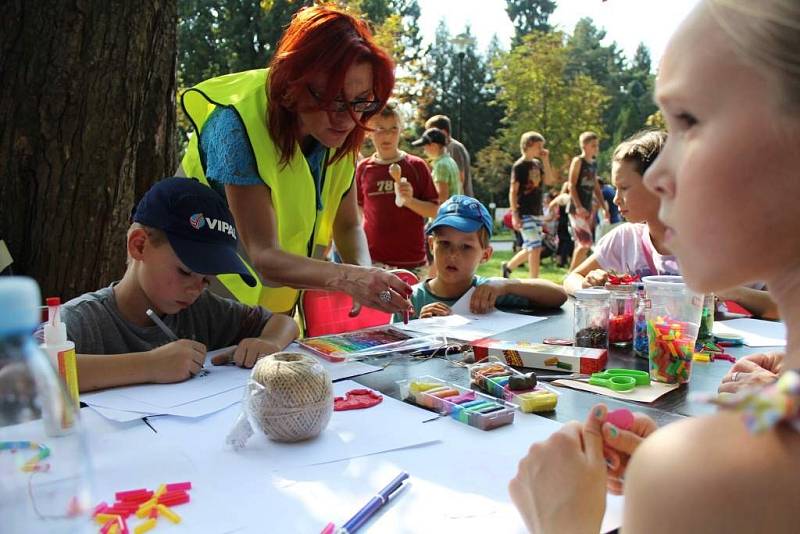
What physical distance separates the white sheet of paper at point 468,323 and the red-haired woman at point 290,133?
26 cm

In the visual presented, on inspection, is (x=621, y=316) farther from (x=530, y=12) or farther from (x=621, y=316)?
(x=530, y=12)

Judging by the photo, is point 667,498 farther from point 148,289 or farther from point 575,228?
point 575,228

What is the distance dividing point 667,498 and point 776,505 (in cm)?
8

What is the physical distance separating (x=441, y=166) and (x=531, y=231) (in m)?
2.01

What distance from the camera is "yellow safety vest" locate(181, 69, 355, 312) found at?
2.02 metres

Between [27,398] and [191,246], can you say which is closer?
[27,398]

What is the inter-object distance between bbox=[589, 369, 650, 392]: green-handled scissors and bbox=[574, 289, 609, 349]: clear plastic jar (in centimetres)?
27

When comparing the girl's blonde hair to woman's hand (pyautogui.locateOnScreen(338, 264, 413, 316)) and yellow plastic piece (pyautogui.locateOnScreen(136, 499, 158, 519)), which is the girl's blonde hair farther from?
woman's hand (pyautogui.locateOnScreen(338, 264, 413, 316))

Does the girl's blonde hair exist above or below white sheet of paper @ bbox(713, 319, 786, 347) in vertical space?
above

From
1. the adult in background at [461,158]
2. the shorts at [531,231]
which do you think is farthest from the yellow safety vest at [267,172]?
the shorts at [531,231]

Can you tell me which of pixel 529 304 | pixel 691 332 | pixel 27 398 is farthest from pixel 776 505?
pixel 529 304

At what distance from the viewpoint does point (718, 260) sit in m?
0.59

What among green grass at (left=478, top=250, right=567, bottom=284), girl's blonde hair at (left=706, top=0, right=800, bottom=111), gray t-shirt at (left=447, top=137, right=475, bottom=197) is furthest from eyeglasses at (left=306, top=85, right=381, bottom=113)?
green grass at (left=478, top=250, right=567, bottom=284)

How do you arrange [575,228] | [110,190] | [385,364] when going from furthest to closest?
1. [575,228]
2. [110,190]
3. [385,364]
